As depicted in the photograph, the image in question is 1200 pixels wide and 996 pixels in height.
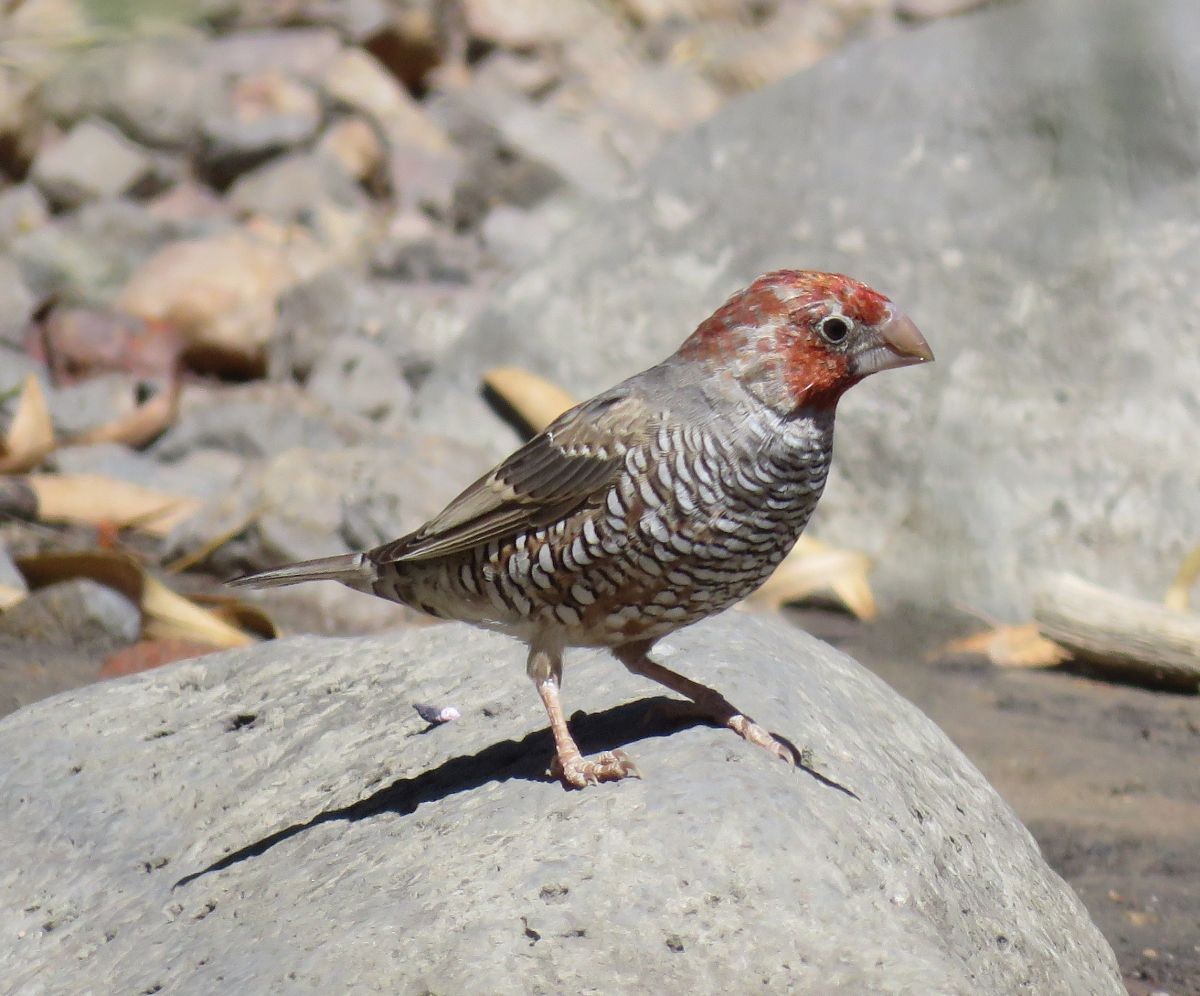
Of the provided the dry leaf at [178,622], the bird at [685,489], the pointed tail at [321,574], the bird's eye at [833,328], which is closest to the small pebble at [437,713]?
the bird at [685,489]

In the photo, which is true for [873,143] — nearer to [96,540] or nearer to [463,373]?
[463,373]

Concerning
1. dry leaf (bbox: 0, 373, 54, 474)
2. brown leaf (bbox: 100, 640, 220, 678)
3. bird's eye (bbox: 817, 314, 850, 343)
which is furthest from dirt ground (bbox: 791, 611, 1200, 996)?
dry leaf (bbox: 0, 373, 54, 474)

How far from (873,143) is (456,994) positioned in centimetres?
539

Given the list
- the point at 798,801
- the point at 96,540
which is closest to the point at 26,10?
the point at 798,801

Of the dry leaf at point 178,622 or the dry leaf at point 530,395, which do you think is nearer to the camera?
the dry leaf at point 178,622

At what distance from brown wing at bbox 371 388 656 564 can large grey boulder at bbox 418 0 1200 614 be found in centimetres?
320

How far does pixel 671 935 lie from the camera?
3066mm

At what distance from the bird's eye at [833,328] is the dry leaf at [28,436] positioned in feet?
15.4

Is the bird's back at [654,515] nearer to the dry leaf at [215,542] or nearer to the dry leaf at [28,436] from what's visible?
the dry leaf at [215,542]

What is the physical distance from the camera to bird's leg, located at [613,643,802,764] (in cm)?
364

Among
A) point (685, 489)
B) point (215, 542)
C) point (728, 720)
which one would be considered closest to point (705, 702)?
point (728, 720)

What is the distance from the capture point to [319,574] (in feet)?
14.1

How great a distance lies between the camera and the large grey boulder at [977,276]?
667cm

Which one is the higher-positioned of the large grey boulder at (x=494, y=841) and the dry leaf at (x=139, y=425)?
the large grey boulder at (x=494, y=841)
